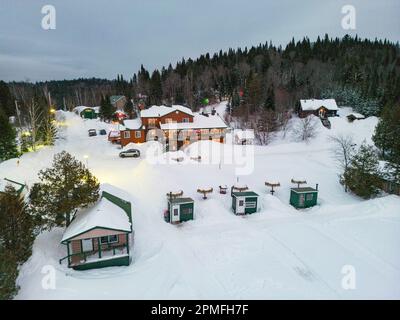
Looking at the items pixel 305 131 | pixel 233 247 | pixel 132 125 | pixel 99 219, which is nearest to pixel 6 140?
pixel 132 125

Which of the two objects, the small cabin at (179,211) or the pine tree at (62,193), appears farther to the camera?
the small cabin at (179,211)

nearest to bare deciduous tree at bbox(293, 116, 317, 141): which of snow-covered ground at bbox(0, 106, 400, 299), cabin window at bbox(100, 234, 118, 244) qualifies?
snow-covered ground at bbox(0, 106, 400, 299)

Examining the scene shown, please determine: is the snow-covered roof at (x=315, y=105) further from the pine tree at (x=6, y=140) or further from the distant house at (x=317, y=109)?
the pine tree at (x=6, y=140)

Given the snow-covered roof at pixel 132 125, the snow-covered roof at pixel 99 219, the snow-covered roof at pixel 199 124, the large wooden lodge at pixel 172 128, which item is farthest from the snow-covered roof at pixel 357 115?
the snow-covered roof at pixel 99 219

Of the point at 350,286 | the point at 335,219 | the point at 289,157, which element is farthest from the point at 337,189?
the point at 350,286
